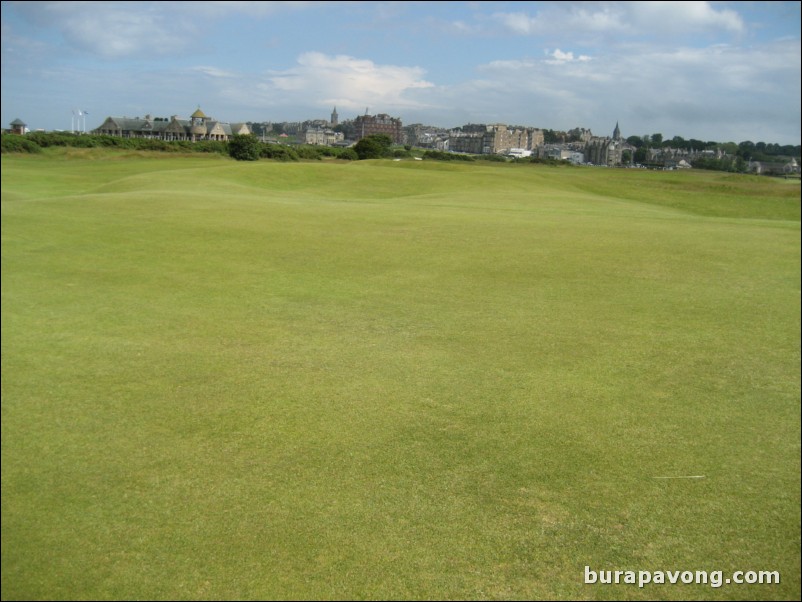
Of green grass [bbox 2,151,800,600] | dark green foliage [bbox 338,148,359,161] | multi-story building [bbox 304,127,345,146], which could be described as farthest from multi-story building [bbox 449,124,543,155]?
green grass [bbox 2,151,800,600]

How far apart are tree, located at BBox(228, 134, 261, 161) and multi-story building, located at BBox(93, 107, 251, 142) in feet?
83.0

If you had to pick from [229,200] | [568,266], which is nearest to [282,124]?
[229,200]

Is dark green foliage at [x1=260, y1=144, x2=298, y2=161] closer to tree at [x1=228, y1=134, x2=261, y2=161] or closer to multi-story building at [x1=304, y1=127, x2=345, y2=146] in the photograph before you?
tree at [x1=228, y1=134, x2=261, y2=161]

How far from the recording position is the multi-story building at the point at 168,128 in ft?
310

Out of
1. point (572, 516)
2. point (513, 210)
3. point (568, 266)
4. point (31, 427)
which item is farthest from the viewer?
point (513, 210)

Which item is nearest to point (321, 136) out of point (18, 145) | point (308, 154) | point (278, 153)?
point (308, 154)

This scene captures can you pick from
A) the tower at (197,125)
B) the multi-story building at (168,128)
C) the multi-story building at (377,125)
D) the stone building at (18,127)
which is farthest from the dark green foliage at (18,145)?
the multi-story building at (377,125)

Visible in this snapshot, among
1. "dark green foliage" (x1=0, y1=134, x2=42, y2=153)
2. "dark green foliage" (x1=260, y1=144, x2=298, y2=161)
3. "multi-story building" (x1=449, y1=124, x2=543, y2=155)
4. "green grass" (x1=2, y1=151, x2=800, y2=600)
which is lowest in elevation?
"green grass" (x1=2, y1=151, x2=800, y2=600)

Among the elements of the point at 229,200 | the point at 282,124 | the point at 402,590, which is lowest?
the point at 402,590

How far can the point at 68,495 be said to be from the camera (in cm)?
513

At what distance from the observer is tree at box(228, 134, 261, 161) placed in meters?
65.9

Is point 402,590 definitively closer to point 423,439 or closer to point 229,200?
point 423,439

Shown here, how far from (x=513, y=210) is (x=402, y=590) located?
23.2 m

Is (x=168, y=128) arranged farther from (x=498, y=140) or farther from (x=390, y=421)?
(x=390, y=421)
